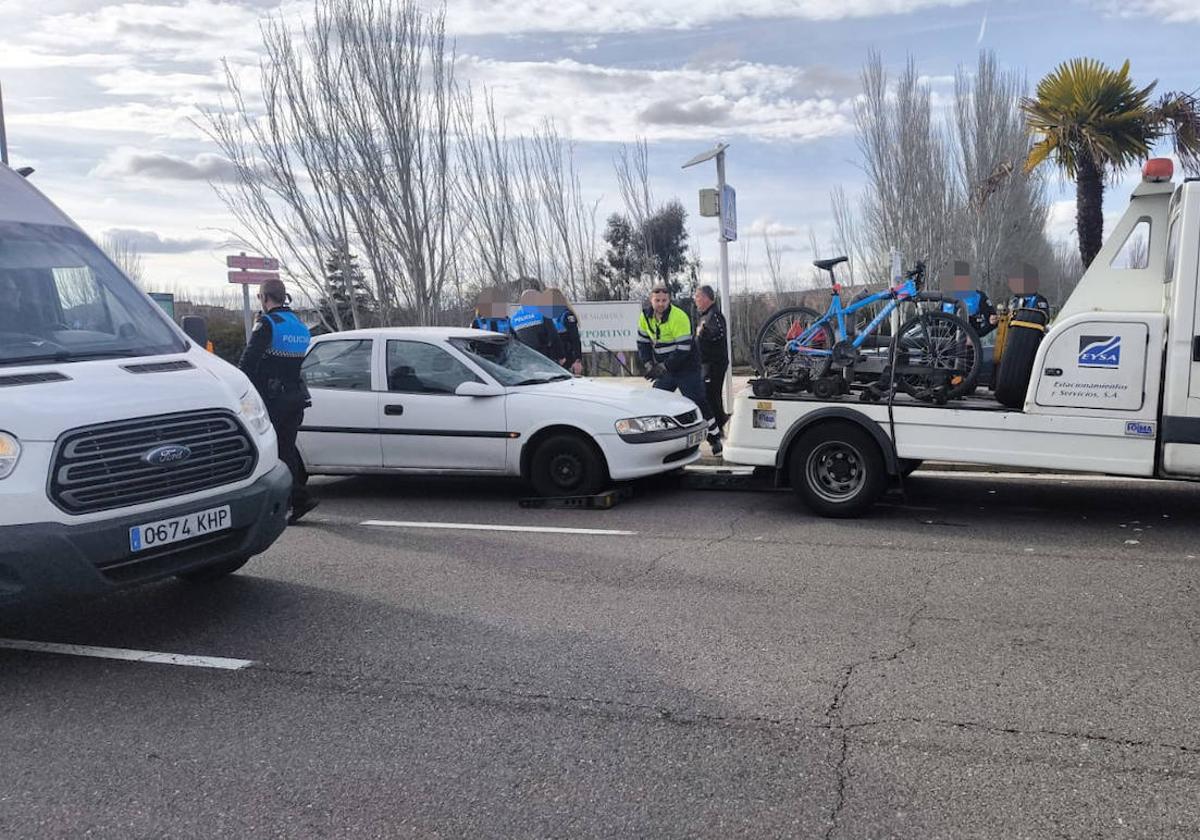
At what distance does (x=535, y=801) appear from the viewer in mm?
3158

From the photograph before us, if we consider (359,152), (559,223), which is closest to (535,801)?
(359,152)

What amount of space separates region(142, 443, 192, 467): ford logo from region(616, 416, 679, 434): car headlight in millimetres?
3914

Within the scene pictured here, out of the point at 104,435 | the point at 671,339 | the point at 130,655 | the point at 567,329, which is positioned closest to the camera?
the point at 104,435

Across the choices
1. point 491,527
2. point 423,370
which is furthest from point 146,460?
point 423,370

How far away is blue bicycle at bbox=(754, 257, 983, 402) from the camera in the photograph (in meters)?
7.24

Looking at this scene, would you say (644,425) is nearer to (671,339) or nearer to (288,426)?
(671,339)

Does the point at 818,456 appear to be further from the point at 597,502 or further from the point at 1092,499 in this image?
the point at 1092,499

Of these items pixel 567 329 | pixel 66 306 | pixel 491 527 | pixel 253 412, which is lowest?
pixel 491 527

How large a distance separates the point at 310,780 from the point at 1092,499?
6682 mm

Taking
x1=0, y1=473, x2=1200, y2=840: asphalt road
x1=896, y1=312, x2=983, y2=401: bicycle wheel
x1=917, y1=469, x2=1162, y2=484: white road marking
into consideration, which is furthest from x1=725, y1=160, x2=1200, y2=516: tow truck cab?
x1=917, y1=469, x2=1162, y2=484: white road marking

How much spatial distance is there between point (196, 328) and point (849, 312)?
5019 mm

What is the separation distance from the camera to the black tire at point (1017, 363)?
666 centimetres

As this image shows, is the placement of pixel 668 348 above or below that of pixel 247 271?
below

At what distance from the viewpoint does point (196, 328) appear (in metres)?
5.89
